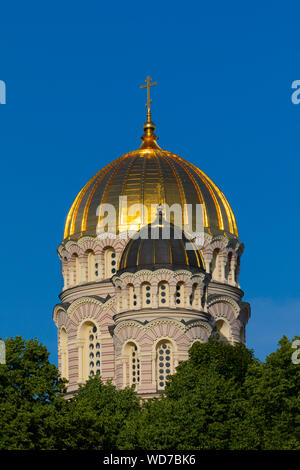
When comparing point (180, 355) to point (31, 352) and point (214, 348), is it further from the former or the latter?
point (31, 352)

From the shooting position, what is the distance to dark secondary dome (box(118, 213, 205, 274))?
82688 millimetres

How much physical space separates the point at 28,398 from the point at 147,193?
24961mm

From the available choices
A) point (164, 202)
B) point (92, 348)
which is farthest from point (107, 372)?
point (164, 202)

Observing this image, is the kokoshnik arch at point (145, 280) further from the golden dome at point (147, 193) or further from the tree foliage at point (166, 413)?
the tree foliage at point (166, 413)

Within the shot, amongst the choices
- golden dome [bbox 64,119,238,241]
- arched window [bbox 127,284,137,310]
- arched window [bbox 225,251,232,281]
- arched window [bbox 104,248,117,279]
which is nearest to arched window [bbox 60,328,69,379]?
arched window [bbox 104,248,117,279]

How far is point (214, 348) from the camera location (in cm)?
7850

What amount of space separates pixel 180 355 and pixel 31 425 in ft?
54.9

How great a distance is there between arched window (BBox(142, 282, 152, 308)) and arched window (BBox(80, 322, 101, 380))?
7.52 meters

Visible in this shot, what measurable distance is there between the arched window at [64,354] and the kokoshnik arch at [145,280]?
0.18ft

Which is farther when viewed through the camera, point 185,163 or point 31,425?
point 185,163

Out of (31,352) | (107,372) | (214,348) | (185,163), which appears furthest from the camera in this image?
(185,163)

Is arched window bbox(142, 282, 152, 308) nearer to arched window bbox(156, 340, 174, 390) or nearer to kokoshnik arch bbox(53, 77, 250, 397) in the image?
kokoshnik arch bbox(53, 77, 250, 397)

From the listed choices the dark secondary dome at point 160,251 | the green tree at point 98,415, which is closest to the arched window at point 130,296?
the dark secondary dome at point 160,251

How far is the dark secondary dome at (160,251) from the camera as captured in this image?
82.7 m
